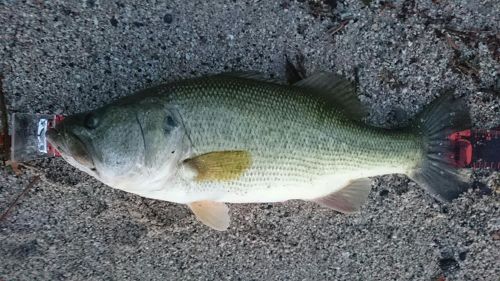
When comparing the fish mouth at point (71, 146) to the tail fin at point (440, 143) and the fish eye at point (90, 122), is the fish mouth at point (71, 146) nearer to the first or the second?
the fish eye at point (90, 122)

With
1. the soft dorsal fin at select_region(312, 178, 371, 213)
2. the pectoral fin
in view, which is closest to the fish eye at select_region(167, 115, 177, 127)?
the pectoral fin

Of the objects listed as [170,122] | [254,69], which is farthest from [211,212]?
[254,69]

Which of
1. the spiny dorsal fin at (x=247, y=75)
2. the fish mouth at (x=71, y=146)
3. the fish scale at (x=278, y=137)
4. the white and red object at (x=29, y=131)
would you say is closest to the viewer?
the fish mouth at (x=71, y=146)

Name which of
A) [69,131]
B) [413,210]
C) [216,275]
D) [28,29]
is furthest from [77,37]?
[413,210]

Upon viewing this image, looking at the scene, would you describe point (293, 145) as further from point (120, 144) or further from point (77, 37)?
point (77, 37)

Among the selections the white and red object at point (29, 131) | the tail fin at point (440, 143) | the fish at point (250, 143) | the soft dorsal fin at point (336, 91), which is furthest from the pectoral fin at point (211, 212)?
the tail fin at point (440, 143)

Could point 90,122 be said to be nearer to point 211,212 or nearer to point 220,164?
point 220,164
